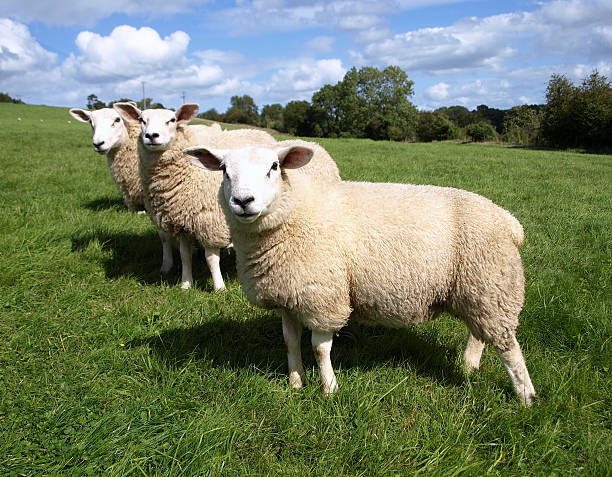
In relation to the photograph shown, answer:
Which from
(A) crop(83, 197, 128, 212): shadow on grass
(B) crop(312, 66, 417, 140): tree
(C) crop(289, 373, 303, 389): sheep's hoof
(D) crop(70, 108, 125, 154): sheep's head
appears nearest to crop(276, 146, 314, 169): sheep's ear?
(C) crop(289, 373, 303, 389): sheep's hoof

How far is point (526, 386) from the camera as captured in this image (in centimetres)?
254

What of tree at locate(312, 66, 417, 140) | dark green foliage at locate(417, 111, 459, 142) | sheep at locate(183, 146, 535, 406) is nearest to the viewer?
sheep at locate(183, 146, 535, 406)

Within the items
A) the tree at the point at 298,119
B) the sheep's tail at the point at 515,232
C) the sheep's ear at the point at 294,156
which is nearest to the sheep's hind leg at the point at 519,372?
the sheep's tail at the point at 515,232

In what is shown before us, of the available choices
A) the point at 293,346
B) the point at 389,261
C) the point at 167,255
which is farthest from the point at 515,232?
the point at 167,255

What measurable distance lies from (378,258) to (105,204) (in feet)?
20.3

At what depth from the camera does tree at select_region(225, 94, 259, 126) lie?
94812 millimetres

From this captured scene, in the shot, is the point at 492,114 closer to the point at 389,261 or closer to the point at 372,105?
the point at 372,105

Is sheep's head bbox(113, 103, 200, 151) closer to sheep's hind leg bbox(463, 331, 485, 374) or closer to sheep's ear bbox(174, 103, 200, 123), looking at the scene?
sheep's ear bbox(174, 103, 200, 123)

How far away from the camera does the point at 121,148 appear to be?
5316 millimetres

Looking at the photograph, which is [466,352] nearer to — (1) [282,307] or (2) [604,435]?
(2) [604,435]

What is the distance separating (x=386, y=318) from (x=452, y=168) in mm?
8965

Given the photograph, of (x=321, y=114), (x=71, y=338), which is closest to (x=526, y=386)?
(x=71, y=338)

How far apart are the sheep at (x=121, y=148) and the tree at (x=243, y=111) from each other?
270ft

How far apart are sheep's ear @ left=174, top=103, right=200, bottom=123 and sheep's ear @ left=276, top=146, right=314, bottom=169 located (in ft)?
7.38
